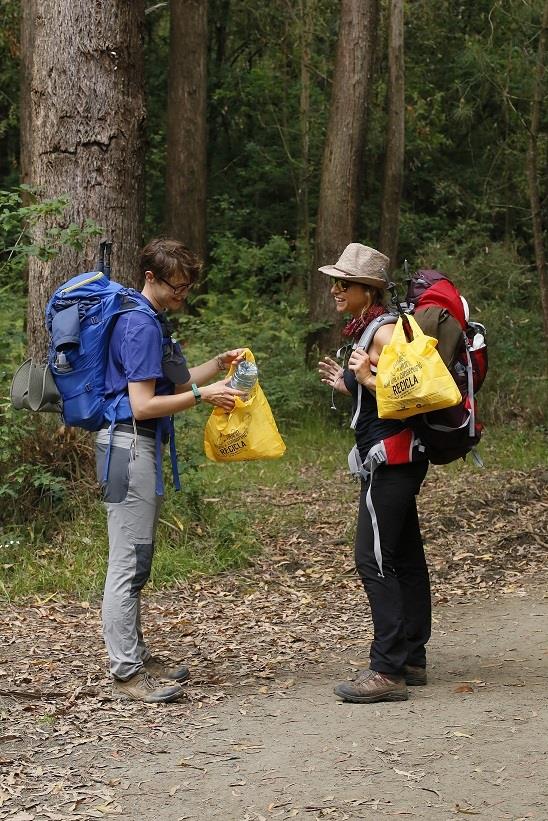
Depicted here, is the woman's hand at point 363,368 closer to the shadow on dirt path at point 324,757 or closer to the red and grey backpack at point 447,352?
the red and grey backpack at point 447,352

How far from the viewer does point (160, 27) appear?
25328 mm

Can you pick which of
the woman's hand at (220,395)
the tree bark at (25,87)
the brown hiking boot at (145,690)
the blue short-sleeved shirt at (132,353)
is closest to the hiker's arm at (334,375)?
the woman's hand at (220,395)

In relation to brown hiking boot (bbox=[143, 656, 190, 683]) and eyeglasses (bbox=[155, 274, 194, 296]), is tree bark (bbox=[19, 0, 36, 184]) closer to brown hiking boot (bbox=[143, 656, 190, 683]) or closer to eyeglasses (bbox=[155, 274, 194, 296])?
eyeglasses (bbox=[155, 274, 194, 296])

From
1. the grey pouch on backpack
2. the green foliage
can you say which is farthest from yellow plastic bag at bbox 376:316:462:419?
the green foliage

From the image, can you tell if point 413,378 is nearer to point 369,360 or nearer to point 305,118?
point 369,360

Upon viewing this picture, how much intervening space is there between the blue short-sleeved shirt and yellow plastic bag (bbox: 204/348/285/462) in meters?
0.46

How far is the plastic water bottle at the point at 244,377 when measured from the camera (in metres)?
5.26

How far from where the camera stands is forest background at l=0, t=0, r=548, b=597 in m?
7.96

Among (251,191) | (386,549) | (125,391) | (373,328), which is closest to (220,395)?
(125,391)

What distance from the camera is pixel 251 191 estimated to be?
82.4 ft

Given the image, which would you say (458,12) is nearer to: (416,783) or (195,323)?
(195,323)

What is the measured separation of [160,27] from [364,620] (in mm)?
21033

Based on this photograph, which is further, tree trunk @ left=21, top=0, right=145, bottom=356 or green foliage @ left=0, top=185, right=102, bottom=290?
tree trunk @ left=21, top=0, right=145, bottom=356

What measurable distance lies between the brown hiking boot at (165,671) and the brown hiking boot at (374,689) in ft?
2.63
